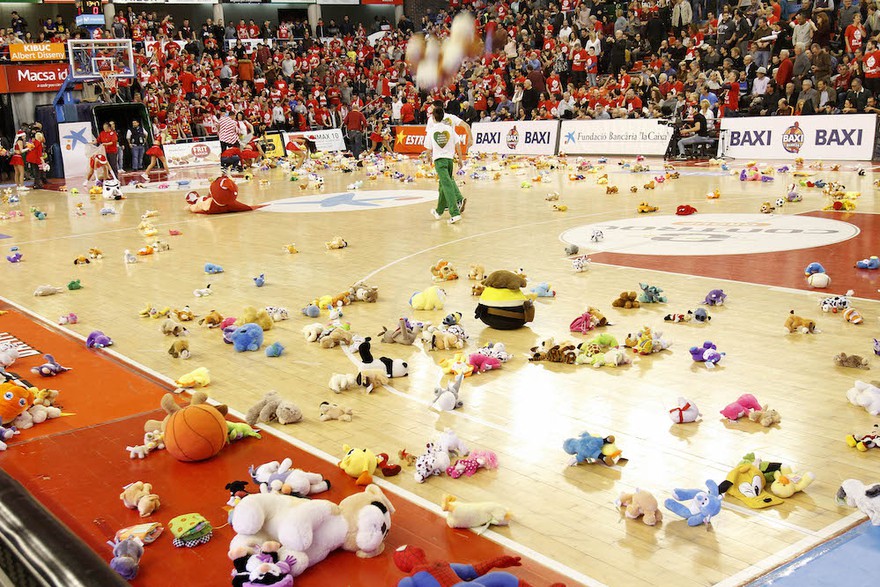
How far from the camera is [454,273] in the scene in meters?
10.1

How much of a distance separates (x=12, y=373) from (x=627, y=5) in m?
33.3

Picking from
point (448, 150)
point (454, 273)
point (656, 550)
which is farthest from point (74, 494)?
point (448, 150)

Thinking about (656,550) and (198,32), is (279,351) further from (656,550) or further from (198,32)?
Answer: (198,32)

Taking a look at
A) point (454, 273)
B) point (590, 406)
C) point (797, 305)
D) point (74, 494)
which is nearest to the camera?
point (74, 494)

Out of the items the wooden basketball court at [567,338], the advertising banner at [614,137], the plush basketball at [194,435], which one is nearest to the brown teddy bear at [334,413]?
the wooden basketball court at [567,338]

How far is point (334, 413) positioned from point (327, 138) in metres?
31.5

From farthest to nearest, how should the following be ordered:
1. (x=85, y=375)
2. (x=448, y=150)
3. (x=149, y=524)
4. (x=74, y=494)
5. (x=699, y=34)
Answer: (x=699, y=34) < (x=448, y=150) < (x=85, y=375) < (x=74, y=494) < (x=149, y=524)

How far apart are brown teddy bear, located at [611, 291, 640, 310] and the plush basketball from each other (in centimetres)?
444

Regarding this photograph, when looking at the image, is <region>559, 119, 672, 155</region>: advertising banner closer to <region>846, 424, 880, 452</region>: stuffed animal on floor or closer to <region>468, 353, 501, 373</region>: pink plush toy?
<region>468, 353, 501, 373</region>: pink plush toy

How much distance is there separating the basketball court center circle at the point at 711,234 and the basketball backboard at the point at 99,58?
75.1 ft

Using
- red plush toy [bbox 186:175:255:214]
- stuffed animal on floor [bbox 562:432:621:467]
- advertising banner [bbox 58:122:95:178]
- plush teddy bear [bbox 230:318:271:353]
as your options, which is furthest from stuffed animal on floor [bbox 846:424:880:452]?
advertising banner [bbox 58:122:95:178]

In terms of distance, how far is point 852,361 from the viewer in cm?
629

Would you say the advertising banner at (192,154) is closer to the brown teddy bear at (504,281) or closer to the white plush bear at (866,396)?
the brown teddy bear at (504,281)

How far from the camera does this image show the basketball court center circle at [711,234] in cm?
1113
